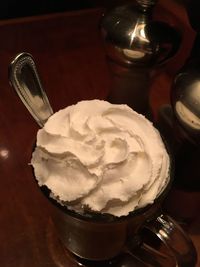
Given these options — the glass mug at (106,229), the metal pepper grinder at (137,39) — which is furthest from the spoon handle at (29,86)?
the metal pepper grinder at (137,39)

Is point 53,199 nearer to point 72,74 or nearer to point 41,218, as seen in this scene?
point 41,218

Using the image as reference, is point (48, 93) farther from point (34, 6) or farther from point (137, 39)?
point (34, 6)

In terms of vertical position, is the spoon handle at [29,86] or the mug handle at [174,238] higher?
the spoon handle at [29,86]

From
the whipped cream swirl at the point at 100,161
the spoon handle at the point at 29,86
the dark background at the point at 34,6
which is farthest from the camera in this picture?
the dark background at the point at 34,6

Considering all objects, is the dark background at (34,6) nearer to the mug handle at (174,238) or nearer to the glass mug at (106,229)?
the glass mug at (106,229)

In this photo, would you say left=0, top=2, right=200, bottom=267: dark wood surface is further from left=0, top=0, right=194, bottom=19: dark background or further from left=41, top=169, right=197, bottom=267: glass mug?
left=0, top=0, right=194, bottom=19: dark background

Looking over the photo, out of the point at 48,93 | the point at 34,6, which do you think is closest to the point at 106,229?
the point at 48,93
